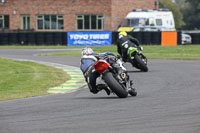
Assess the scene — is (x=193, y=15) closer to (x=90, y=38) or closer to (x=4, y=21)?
(x=4, y=21)

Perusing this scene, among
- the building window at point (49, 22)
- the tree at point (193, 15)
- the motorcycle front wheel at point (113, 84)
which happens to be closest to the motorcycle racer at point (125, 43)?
the motorcycle front wheel at point (113, 84)

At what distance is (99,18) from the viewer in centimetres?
5397

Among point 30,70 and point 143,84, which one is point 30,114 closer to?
point 143,84

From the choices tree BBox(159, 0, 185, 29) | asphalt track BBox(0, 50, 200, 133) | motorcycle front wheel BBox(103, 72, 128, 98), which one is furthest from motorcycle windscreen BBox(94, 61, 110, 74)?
tree BBox(159, 0, 185, 29)

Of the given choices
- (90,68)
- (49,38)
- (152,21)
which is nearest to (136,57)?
(90,68)

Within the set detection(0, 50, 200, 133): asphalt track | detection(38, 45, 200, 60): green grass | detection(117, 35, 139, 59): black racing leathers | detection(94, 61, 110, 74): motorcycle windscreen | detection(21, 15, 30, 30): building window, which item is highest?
detection(94, 61, 110, 74): motorcycle windscreen

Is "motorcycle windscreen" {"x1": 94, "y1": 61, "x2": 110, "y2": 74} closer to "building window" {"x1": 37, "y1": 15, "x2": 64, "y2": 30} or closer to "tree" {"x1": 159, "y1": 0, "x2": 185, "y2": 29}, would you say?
"building window" {"x1": 37, "y1": 15, "x2": 64, "y2": 30}

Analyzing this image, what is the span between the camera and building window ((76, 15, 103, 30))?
5403 cm

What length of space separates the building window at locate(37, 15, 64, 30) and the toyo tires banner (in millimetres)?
14362

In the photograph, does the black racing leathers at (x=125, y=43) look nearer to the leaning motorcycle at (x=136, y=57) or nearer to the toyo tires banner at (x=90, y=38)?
the leaning motorcycle at (x=136, y=57)

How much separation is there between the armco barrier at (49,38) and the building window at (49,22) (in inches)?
562

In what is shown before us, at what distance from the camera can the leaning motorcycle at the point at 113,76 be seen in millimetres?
10453

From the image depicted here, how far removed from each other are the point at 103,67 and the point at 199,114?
2.80 m

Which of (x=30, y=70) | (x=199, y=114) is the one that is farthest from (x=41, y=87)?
(x=199, y=114)
